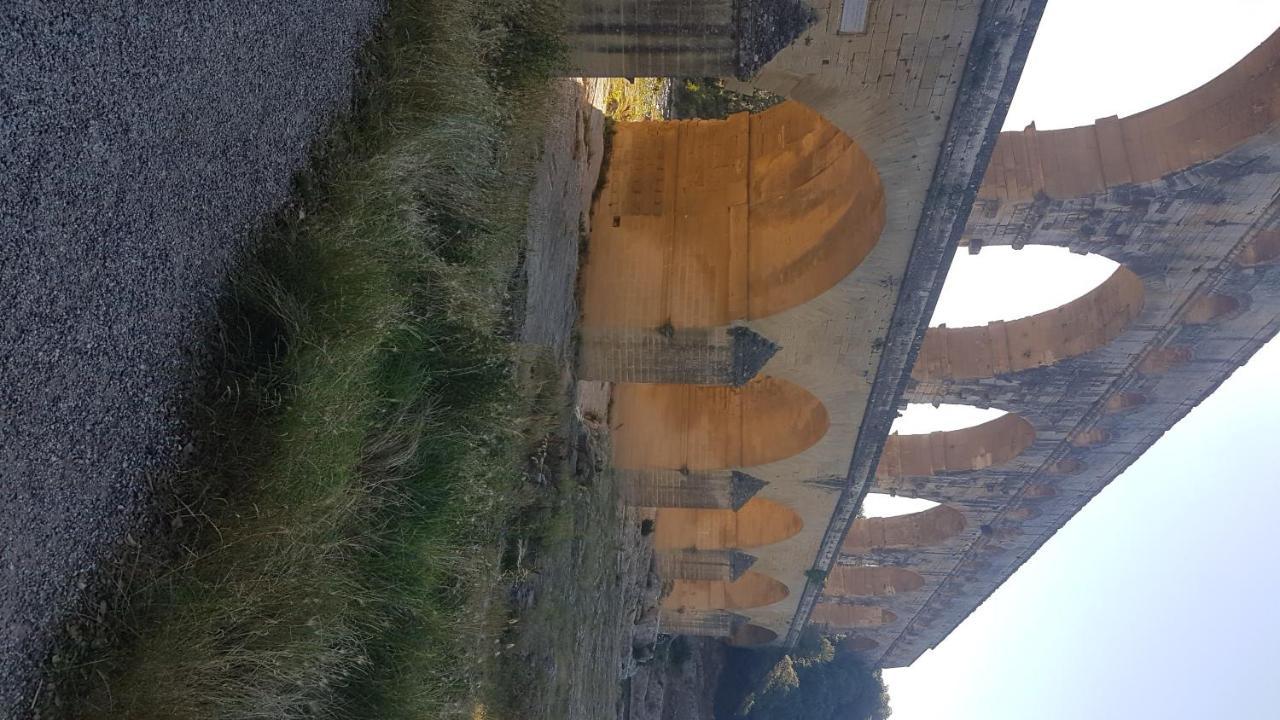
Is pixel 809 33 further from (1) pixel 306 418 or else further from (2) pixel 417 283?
(1) pixel 306 418

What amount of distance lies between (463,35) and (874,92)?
2548 mm

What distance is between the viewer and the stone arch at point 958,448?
10148mm

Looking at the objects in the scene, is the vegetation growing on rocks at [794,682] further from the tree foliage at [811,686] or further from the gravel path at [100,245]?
the gravel path at [100,245]

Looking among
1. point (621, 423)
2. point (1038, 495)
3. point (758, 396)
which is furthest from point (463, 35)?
point (1038, 495)

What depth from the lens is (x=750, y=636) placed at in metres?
14.9

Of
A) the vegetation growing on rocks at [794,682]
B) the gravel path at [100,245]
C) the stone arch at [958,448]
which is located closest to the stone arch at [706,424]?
the stone arch at [958,448]

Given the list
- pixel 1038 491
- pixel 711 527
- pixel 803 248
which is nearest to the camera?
pixel 803 248

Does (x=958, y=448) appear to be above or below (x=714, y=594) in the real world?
above

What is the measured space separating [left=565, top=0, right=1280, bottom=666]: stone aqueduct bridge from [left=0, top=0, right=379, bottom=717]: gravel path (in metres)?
2.88

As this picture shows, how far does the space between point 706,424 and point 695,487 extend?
73 centimetres

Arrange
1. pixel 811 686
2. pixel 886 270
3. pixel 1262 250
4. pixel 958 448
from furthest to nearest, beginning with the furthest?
pixel 811 686
pixel 958 448
pixel 1262 250
pixel 886 270

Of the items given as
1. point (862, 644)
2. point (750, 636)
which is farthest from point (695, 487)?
point (862, 644)

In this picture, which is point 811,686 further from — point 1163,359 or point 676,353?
point 676,353

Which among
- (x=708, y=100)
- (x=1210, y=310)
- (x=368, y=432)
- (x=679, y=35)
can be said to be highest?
(x=708, y=100)
